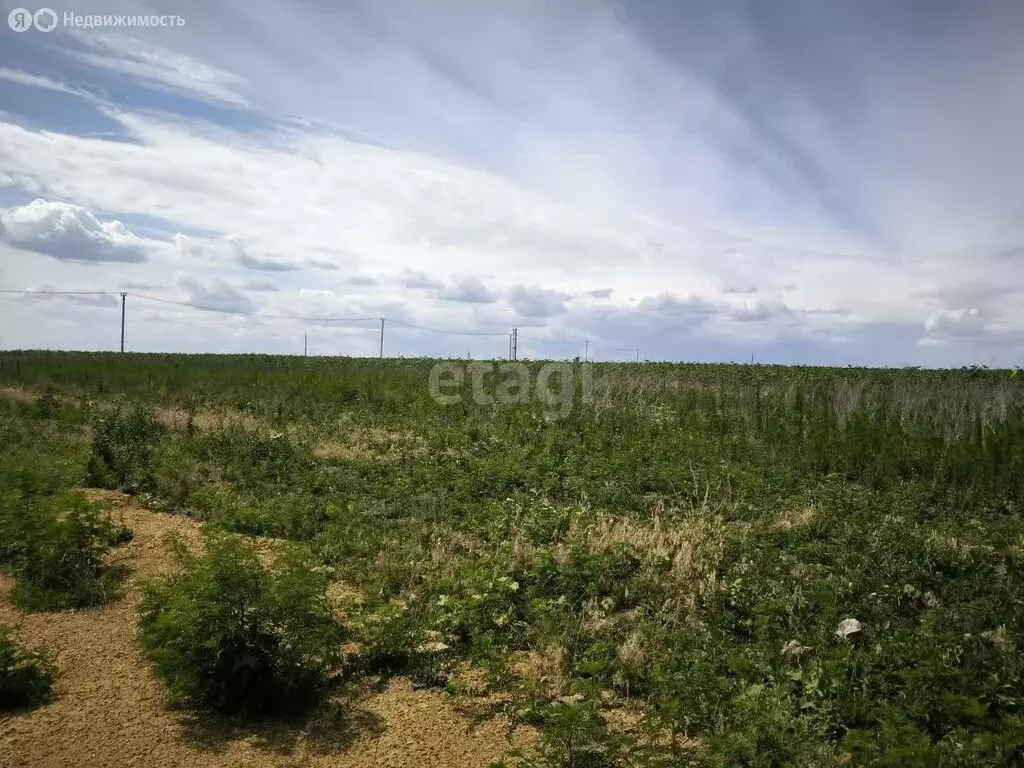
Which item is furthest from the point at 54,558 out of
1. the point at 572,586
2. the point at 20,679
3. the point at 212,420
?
the point at 212,420

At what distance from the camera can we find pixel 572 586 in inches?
241

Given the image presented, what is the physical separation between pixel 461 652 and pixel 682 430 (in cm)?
825

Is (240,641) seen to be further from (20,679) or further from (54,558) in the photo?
(54,558)

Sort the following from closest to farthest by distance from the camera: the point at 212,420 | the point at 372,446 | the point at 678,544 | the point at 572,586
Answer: the point at 572,586 → the point at 678,544 → the point at 372,446 → the point at 212,420

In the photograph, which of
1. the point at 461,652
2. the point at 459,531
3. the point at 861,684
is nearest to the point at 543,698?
the point at 461,652

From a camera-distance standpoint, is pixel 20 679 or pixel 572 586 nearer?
pixel 20 679

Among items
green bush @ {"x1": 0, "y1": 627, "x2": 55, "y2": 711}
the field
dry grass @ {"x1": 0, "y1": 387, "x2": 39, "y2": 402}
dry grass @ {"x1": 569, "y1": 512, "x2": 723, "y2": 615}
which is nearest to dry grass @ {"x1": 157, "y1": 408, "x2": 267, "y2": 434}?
the field

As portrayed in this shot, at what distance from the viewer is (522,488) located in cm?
948

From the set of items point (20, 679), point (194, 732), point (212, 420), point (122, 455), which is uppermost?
point (212, 420)

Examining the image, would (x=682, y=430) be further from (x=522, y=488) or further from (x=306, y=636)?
(x=306, y=636)

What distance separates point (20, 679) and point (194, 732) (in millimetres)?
1217

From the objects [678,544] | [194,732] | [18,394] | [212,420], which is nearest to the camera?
[194,732]

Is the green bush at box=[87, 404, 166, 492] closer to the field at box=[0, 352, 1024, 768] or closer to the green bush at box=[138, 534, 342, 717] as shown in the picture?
the field at box=[0, 352, 1024, 768]

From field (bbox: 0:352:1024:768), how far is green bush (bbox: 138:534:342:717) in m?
0.07
